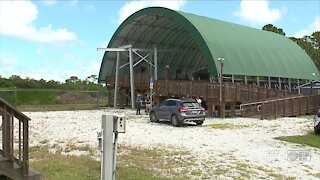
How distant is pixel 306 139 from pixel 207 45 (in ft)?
62.6

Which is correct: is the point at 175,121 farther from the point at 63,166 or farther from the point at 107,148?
the point at 107,148

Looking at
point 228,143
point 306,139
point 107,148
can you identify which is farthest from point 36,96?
point 107,148

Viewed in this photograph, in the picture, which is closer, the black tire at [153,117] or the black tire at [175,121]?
the black tire at [175,121]

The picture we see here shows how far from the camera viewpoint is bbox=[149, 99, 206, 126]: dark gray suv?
24516mm

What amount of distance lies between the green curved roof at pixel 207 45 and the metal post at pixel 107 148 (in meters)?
29.4

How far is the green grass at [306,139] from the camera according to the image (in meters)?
17.0

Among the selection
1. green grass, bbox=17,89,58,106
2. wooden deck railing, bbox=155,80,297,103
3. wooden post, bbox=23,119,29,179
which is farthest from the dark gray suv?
green grass, bbox=17,89,58,106

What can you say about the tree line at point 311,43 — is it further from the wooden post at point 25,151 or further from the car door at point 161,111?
the wooden post at point 25,151

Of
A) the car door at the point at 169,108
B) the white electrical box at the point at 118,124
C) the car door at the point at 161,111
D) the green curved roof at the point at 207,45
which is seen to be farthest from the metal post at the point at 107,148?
the green curved roof at the point at 207,45

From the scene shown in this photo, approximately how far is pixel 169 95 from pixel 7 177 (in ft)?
96.2

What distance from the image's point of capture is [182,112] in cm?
2452

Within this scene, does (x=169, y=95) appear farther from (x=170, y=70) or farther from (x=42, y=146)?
(x=42, y=146)

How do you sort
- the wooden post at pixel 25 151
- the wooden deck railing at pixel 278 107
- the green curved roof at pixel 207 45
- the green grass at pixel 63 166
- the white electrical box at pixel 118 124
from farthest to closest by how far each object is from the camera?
1. the green curved roof at pixel 207 45
2. the wooden deck railing at pixel 278 107
3. the green grass at pixel 63 166
4. the wooden post at pixel 25 151
5. the white electrical box at pixel 118 124

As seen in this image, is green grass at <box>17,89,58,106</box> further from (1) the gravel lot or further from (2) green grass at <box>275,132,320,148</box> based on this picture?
(2) green grass at <box>275,132,320,148</box>
